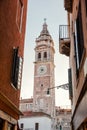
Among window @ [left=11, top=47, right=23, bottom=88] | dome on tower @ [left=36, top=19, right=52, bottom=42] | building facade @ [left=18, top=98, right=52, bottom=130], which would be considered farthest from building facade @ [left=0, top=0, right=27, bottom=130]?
dome on tower @ [left=36, top=19, right=52, bottom=42]

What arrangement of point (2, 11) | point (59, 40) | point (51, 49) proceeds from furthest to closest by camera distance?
point (51, 49), point (59, 40), point (2, 11)

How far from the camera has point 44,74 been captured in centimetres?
6078

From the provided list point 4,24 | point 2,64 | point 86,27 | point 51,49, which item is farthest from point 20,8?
point 51,49

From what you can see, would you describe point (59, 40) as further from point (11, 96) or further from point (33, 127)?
point (33, 127)

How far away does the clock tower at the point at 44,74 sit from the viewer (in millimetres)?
55688

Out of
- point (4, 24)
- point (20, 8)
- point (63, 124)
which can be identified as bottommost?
point (63, 124)

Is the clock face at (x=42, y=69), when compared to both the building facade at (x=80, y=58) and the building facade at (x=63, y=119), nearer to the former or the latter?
the building facade at (x=63, y=119)

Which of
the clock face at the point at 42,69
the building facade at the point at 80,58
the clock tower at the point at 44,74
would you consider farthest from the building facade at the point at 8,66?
the clock face at the point at 42,69

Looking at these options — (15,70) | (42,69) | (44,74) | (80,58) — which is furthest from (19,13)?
(42,69)

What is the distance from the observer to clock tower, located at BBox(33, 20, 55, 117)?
5569cm

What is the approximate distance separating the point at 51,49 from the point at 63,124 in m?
22.3

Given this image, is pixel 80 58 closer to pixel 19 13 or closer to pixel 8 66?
pixel 8 66

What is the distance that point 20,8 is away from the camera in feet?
30.7

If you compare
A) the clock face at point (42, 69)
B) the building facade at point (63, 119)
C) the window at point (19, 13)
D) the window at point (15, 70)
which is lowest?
the building facade at point (63, 119)
